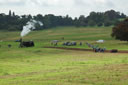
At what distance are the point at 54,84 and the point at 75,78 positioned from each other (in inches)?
106

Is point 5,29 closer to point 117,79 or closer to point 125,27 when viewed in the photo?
point 125,27

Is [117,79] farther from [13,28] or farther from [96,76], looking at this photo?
[13,28]

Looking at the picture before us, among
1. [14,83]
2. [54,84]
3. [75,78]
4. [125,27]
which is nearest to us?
[54,84]

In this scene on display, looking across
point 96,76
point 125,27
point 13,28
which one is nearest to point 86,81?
point 96,76

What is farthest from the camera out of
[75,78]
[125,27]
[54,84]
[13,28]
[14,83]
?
[13,28]

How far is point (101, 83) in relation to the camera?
1673 cm

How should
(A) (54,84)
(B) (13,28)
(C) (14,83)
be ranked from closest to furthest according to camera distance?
(A) (54,84) → (C) (14,83) → (B) (13,28)

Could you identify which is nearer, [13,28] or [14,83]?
[14,83]

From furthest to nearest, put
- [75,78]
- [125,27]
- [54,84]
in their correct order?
1. [125,27]
2. [75,78]
3. [54,84]

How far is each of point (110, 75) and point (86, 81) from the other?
2903mm

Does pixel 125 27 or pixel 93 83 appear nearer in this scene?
pixel 93 83

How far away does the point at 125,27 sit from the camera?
81062 mm

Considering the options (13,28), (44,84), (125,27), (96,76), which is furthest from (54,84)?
(13,28)

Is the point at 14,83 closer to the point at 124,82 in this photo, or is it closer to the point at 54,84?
the point at 54,84
